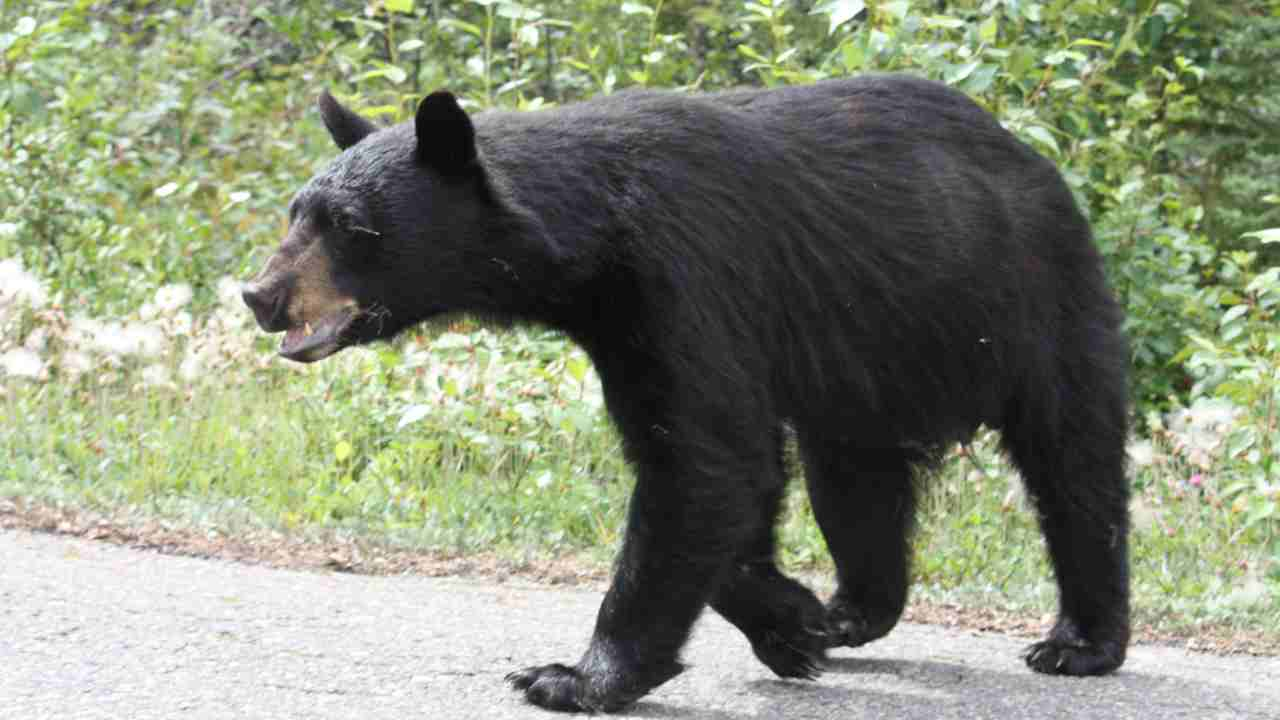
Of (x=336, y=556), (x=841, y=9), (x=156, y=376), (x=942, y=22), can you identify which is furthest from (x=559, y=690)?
(x=156, y=376)

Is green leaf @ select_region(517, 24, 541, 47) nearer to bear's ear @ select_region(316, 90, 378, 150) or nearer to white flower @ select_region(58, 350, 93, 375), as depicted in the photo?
white flower @ select_region(58, 350, 93, 375)

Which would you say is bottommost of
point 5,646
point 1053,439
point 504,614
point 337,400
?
point 337,400

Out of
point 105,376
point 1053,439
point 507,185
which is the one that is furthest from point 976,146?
point 105,376

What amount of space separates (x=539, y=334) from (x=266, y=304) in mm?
3838

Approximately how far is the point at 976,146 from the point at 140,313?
410cm

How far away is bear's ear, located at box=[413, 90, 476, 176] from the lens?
4.14 metres

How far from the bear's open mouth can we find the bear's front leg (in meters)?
0.80

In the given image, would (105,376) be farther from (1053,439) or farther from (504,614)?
(1053,439)

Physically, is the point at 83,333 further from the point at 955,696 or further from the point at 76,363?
the point at 955,696

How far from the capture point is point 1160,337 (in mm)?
8547

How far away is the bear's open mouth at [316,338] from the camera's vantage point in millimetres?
4199

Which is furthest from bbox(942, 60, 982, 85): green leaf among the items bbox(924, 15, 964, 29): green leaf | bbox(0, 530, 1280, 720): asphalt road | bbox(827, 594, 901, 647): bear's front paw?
bbox(827, 594, 901, 647): bear's front paw

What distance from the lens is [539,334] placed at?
7.94 m

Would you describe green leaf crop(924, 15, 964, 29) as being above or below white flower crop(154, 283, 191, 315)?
above
